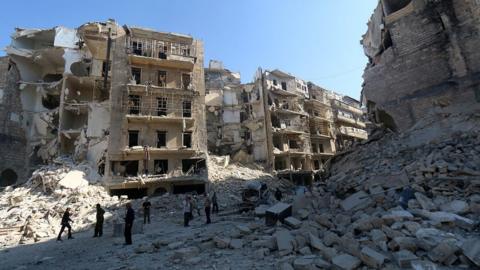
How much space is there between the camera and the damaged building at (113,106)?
24.9 m

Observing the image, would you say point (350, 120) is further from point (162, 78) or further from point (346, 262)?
point (346, 262)

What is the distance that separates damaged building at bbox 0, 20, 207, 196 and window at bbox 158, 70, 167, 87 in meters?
0.10

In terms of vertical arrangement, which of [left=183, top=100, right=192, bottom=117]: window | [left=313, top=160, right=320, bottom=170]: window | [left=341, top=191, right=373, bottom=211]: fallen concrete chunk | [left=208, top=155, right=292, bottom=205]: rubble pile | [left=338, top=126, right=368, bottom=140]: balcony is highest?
[left=338, top=126, right=368, bottom=140]: balcony

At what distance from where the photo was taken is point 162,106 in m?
26.8

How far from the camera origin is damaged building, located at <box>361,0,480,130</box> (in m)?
14.9

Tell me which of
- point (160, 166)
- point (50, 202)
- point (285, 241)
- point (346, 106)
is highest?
point (346, 106)

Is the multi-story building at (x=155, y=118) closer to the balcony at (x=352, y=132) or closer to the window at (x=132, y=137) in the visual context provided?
the window at (x=132, y=137)

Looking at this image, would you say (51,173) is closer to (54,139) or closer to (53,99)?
(54,139)

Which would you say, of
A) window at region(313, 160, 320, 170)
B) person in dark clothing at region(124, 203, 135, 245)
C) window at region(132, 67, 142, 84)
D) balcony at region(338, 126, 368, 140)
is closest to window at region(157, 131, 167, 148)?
window at region(132, 67, 142, 84)

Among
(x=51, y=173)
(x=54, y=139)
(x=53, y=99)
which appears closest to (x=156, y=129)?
(x=51, y=173)

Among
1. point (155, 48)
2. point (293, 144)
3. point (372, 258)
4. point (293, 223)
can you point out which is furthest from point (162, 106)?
point (372, 258)

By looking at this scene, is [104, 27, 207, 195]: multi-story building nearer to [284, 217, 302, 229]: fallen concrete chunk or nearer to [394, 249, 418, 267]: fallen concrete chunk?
[284, 217, 302, 229]: fallen concrete chunk

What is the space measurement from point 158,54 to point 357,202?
77.7ft

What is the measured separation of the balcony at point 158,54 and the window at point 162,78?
70cm
